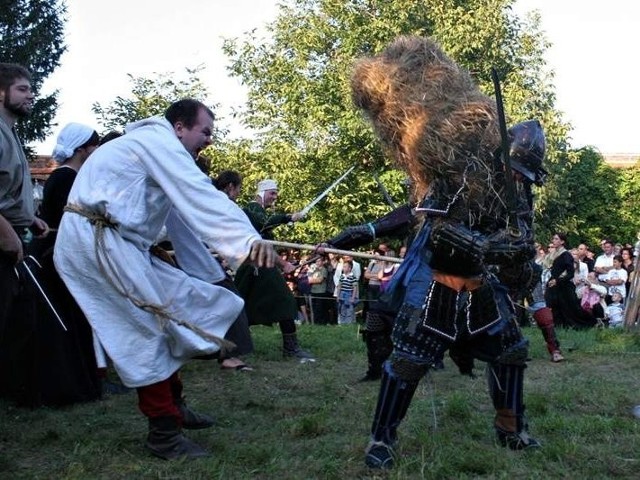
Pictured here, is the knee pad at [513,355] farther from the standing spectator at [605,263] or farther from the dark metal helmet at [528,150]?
the standing spectator at [605,263]

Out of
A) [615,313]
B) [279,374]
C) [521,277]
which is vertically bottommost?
[615,313]

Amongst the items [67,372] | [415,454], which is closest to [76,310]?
[67,372]

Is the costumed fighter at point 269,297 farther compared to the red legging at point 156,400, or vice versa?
the costumed fighter at point 269,297

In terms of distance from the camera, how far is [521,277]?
3.91 meters

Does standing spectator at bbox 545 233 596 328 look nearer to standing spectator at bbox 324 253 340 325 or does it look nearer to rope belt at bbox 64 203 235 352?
standing spectator at bbox 324 253 340 325

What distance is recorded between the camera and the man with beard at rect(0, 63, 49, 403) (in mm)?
3609

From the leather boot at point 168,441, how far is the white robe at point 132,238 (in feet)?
0.80

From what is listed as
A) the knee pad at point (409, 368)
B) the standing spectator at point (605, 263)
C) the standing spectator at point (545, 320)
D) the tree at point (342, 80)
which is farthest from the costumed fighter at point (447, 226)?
the tree at point (342, 80)

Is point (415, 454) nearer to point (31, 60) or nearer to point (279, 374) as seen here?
point (279, 374)

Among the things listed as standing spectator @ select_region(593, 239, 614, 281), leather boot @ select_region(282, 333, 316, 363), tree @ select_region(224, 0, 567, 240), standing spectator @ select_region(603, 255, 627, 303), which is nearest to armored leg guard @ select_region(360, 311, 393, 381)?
leather boot @ select_region(282, 333, 316, 363)

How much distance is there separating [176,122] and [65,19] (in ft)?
71.7

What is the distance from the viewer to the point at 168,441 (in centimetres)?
387

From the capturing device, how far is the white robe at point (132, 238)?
3695 millimetres

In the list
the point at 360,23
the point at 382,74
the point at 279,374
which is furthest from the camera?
the point at 360,23
